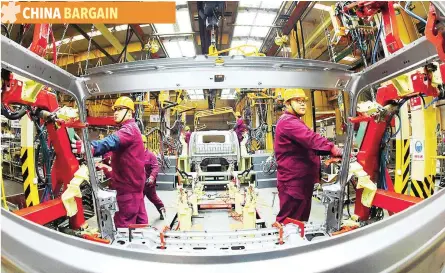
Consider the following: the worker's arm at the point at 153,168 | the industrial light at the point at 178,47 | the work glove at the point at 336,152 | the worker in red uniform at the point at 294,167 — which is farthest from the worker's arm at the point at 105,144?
the industrial light at the point at 178,47

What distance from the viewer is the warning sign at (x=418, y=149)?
344 centimetres

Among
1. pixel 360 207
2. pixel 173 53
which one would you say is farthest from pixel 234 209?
pixel 173 53

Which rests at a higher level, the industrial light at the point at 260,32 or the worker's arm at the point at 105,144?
the industrial light at the point at 260,32

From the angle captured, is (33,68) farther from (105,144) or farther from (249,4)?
(249,4)

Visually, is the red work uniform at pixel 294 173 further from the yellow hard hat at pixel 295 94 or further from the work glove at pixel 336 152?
the work glove at pixel 336 152

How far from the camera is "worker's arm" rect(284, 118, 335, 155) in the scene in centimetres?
230

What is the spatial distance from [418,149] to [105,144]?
3960 mm

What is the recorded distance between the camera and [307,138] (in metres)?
2.46

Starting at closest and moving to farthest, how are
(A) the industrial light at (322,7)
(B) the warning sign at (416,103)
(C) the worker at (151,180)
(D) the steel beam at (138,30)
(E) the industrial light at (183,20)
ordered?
1. (B) the warning sign at (416,103)
2. (C) the worker at (151,180)
3. (E) the industrial light at (183,20)
4. (D) the steel beam at (138,30)
5. (A) the industrial light at (322,7)

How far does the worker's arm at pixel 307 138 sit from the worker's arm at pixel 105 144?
1731mm

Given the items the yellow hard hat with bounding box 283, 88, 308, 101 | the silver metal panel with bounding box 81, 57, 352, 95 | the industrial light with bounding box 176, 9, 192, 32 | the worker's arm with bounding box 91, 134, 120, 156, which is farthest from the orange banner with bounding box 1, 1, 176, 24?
the industrial light with bounding box 176, 9, 192, 32

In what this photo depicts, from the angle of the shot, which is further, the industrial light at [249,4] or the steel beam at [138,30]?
the steel beam at [138,30]

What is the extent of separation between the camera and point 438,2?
38.5 inches

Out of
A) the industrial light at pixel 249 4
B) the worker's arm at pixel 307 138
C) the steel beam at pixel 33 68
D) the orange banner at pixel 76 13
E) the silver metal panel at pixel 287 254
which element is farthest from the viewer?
the industrial light at pixel 249 4
